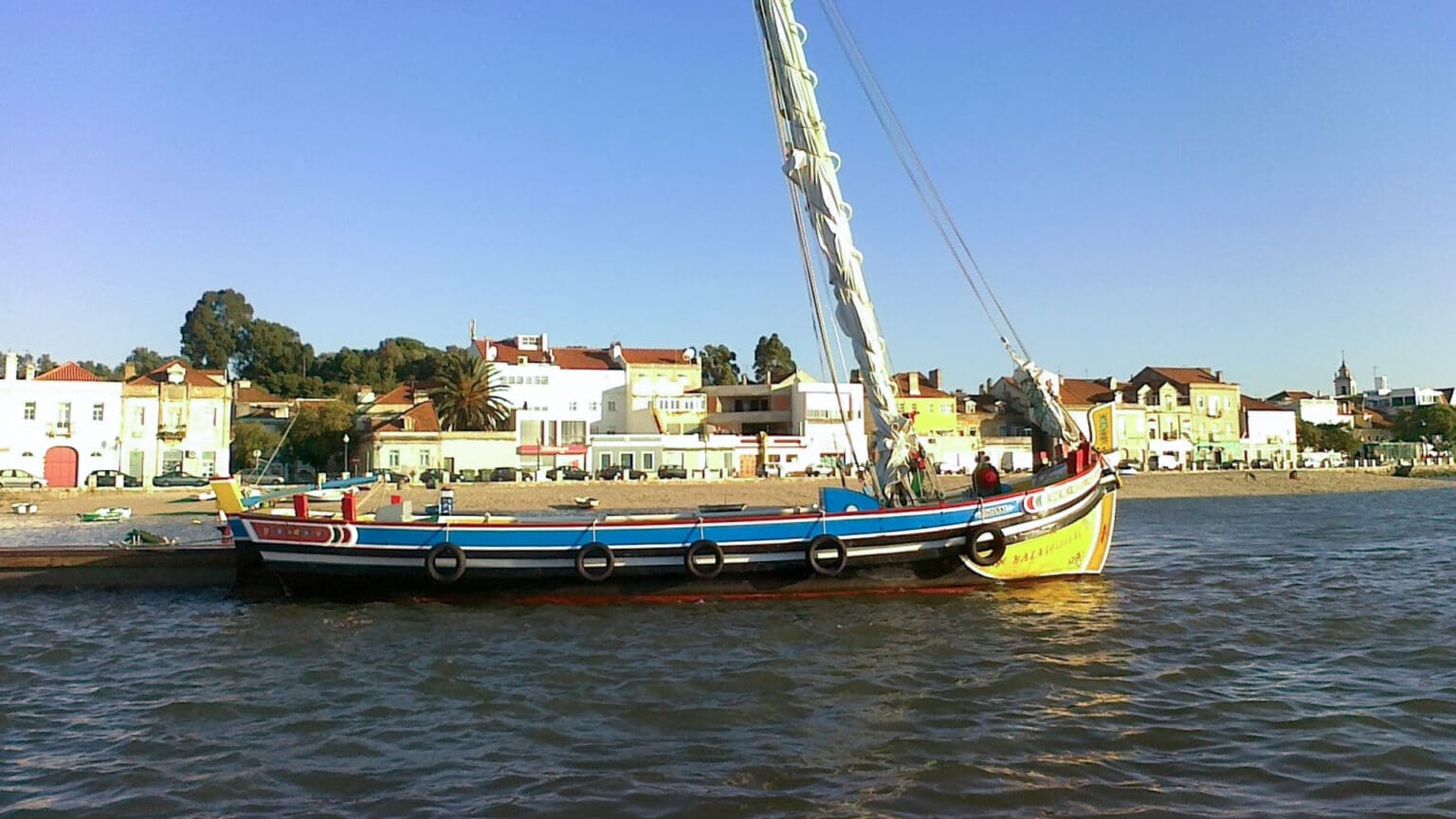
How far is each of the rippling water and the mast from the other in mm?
3806

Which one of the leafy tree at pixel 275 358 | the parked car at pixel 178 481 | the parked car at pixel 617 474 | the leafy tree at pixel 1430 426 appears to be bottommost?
the parked car at pixel 178 481

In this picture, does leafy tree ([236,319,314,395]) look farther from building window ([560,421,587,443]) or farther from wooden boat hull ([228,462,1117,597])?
wooden boat hull ([228,462,1117,597])

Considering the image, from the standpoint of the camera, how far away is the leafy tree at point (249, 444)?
6788cm

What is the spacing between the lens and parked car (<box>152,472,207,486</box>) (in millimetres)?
52531

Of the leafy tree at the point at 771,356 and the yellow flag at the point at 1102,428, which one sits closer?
the yellow flag at the point at 1102,428

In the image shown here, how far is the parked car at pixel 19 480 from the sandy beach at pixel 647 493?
11.4 ft

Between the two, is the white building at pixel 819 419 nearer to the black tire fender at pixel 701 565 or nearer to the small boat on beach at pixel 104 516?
the small boat on beach at pixel 104 516

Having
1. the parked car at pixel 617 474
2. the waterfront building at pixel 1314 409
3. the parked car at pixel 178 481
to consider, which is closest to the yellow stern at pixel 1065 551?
the parked car at pixel 617 474

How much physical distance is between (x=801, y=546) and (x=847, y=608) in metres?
1.30

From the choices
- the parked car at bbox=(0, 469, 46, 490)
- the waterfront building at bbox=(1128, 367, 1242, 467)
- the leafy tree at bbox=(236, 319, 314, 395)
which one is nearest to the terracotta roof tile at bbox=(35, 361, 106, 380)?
the parked car at bbox=(0, 469, 46, 490)

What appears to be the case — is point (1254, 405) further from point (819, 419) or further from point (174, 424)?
point (174, 424)

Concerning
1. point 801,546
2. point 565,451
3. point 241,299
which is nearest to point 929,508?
point 801,546

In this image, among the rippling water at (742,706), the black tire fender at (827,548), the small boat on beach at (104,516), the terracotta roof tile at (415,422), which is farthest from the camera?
the terracotta roof tile at (415,422)

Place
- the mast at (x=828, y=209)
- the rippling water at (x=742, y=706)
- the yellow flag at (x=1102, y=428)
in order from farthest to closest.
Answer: the yellow flag at (x=1102, y=428), the mast at (x=828, y=209), the rippling water at (x=742, y=706)
